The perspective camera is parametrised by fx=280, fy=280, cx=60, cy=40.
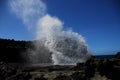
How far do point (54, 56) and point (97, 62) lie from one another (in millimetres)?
31509

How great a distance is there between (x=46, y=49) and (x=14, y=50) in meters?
7.41

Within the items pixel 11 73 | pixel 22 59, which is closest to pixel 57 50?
pixel 22 59

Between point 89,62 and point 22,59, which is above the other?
point 22,59

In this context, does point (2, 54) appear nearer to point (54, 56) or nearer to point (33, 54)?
point (33, 54)

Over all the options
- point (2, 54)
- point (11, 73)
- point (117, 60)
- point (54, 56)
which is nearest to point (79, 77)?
point (117, 60)

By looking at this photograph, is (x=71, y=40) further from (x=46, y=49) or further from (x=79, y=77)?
(x=79, y=77)

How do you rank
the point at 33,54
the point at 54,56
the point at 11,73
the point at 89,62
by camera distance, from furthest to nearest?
the point at 33,54 → the point at 54,56 → the point at 11,73 → the point at 89,62

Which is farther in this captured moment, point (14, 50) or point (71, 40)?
point (14, 50)

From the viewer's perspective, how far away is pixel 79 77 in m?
18.4

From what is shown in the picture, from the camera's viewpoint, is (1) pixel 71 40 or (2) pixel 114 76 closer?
(2) pixel 114 76

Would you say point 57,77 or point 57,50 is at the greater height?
point 57,50

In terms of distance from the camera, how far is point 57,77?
18703 mm

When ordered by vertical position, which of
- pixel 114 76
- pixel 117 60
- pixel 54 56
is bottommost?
pixel 114 76

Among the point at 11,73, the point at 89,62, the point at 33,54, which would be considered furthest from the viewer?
the point at 33,54
